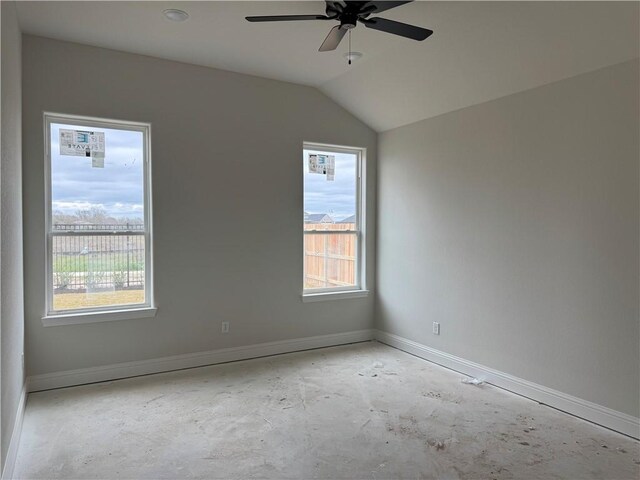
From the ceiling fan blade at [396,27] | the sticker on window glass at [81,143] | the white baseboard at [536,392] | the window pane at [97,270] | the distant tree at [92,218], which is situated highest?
the ceiling fan blade at [396,27]

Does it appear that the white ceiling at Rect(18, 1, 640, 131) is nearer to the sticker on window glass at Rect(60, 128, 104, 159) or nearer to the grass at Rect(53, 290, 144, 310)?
the sticker on window glass at Rect(60, 128, 104, 159)

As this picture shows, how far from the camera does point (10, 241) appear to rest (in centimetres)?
251

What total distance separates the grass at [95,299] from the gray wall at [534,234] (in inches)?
110

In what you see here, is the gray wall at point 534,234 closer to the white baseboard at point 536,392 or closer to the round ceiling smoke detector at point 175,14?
the white baseboard at point 536,392

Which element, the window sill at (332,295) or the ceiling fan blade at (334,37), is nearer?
the ceiling fan blade at (334,37)

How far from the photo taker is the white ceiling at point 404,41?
110 inches

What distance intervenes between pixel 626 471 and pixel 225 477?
7.50 ft

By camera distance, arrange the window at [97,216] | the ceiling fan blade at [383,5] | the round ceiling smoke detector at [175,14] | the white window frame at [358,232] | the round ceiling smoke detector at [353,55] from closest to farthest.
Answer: the ceiling fan blade at [383,5] < the round ceiling smoke detector at [175,14] < the window at [97,216] < the round ceiling smoke detector at [353,55] < the white window frame at [358,232]

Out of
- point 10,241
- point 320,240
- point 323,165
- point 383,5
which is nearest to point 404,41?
point 383,5

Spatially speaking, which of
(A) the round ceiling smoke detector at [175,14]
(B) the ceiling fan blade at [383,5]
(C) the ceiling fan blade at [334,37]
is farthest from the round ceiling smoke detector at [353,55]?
(A) the round ceiling smoke detector at [175,14]

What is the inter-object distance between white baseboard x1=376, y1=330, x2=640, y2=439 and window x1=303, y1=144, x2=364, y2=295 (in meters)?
1.06

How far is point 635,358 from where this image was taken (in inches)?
111

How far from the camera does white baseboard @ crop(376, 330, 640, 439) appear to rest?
9.46ft

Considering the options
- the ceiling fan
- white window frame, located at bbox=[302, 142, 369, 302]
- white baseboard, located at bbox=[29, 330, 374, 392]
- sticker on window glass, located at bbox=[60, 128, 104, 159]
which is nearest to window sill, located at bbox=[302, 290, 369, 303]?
white window frame, located at bbox=[302, 142, 369, 302]
